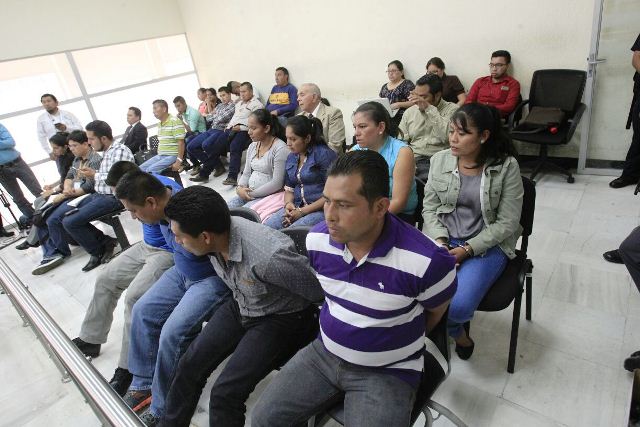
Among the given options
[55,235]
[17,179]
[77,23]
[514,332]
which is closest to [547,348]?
[514,332]

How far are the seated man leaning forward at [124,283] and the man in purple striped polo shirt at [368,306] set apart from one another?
1145 mm

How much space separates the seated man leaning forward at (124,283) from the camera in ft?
6.59

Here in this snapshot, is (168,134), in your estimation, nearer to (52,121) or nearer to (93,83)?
(52,121)

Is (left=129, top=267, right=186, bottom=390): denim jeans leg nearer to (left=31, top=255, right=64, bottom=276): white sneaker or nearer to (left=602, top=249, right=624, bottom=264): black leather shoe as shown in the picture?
(left=31, top=255, right=64, bottom=276): white sneaker

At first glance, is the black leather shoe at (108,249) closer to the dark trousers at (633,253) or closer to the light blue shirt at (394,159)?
the light blue shirt at (394,159)

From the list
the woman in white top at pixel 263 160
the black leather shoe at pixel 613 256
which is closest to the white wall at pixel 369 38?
the black leather shoe at pixel 613 256

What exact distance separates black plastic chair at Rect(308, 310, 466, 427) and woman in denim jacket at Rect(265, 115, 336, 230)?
1.23 metres

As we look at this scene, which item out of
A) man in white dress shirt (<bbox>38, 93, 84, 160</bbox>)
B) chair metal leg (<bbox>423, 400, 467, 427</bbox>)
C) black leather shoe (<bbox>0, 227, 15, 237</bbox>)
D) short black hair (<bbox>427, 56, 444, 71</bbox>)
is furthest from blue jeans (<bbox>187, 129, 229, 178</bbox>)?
chair metal leg (<bbox>423, 400, 467, 427</bbox>)

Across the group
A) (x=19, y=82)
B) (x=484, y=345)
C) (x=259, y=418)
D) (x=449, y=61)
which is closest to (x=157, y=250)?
(x=259, y=418)

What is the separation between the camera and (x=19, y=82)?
6.14 metres

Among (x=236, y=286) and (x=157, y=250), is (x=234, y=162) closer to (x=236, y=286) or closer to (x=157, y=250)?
(x=157, y=250)

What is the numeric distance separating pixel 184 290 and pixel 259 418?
916mm

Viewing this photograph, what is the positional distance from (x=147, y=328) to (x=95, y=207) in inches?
78.5

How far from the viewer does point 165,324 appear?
1.69m
